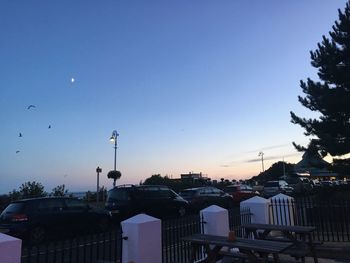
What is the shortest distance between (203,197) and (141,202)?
772 centimetres

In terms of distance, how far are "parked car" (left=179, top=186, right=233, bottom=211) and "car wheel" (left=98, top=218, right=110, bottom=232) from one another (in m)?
6.97

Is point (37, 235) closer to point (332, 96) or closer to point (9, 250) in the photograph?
point (9, 250)

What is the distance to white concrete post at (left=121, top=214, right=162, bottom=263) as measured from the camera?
684cm

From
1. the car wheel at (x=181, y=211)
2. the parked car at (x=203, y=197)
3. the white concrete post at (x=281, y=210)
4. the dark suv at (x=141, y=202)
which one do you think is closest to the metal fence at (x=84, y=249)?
the white concrete post at (x=281, y=210)

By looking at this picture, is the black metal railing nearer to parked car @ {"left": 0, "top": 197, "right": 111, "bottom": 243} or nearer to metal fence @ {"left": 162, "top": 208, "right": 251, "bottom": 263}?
metal fence @ {"left": 162, "top": 208, "right": 251, "bottom": 263}

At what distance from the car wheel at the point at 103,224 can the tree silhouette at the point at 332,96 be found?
10096 mm

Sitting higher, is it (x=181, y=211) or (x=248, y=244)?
(x=181, y=211)

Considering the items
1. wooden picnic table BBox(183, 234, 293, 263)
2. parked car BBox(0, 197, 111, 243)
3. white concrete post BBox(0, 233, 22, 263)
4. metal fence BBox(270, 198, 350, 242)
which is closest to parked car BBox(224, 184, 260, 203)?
parked car BBox(0, 197, 111, 243)

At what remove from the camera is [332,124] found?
18781mm

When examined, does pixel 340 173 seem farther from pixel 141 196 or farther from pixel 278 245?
pixel 278 245

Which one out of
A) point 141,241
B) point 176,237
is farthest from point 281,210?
point 141,241

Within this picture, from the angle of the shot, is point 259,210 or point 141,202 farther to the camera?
point 141,202

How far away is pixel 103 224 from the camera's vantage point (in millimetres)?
17109

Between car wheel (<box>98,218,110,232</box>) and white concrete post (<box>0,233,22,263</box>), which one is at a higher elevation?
white concrete post (<box>0,233,22,263</box>)
